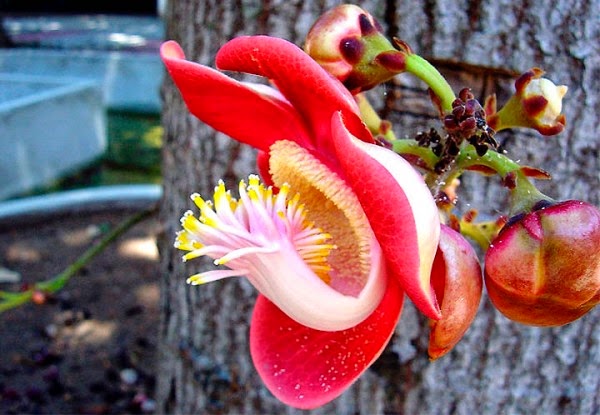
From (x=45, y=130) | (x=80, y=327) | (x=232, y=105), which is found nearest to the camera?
(x=232, y=105)

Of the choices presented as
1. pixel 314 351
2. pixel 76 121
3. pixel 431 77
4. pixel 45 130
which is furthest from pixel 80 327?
pixel 431 77

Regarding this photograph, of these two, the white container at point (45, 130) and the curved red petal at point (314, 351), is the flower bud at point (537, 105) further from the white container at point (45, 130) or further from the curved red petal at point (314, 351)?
the white container at point (45, 130)

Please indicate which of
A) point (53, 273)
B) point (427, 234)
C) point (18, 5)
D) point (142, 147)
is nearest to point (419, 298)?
point (427, 234)

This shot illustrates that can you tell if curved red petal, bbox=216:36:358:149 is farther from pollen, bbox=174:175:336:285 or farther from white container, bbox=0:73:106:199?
white container, bbox=0:73:106:199

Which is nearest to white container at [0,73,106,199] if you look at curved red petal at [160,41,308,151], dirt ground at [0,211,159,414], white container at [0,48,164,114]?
dirt ground at [0,211,159,414]

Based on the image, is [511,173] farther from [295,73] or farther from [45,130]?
[45,130]

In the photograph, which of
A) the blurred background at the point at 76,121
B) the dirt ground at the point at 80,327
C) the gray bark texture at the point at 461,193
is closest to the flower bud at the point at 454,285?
the gray bark texture at the point at 461,193

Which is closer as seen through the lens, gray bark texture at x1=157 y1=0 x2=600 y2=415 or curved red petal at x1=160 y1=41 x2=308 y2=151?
curved red petal at x1=160 y1=41 x2=308 y2=151
